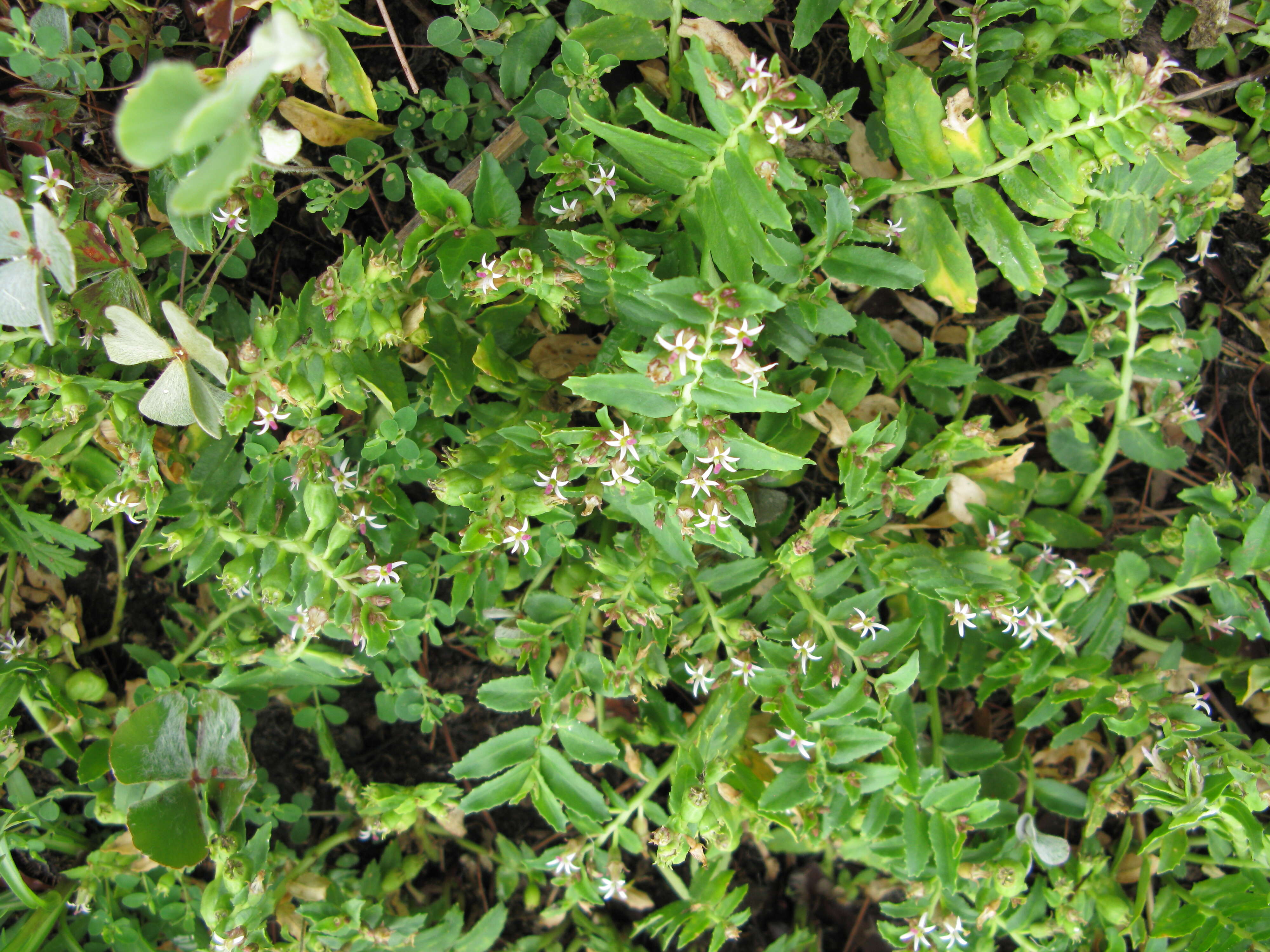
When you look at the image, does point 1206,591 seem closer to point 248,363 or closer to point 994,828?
point 994,828

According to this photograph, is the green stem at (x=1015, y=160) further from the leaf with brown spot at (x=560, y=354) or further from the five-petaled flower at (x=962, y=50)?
the leaf with brown spot at (x=560, y=354)

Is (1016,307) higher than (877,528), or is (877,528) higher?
(1016,307)

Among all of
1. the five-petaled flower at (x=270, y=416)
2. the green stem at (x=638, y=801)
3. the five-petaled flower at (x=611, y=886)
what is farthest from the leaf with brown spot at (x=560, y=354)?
the five-petaled flower at (x=611, y=886)

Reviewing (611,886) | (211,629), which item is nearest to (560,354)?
(211,629)

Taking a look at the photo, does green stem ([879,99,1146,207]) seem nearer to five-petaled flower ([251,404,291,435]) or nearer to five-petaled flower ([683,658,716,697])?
five-petaled flower ([683,658,716,697])

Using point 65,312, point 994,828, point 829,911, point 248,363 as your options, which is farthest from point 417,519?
point 829,911

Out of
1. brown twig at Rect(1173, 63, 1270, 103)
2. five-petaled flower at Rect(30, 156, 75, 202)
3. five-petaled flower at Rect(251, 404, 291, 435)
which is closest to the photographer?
five-petaled flower at Rect(30, 156, 75, 202)

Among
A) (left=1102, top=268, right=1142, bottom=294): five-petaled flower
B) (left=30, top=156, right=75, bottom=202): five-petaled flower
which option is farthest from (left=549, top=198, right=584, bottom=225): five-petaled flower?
(left=1102, top=268, right=1142, bottom=294): five-petaled flower

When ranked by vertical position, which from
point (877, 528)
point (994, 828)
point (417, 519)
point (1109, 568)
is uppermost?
point (417, 519)
